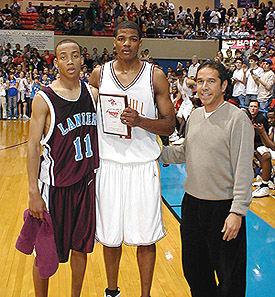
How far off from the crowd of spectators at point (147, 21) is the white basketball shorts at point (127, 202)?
15537 millimetres

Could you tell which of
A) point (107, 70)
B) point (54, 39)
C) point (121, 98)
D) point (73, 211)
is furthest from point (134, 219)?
point (54, 39)

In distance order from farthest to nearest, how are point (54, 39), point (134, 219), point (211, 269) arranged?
point (54, 39), point (134, 219), point (211, 269)

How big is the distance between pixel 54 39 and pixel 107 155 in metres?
16.4

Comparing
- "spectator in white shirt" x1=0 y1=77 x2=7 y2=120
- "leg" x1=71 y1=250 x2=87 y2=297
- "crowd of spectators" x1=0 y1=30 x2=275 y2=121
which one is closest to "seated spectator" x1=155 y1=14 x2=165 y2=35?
"crowd of spectators" x1=0 y1=30 x2=275 y2=121

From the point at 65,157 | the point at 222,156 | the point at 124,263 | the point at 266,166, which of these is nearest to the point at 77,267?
the point at 65,157

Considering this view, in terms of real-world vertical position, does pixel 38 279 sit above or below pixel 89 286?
above

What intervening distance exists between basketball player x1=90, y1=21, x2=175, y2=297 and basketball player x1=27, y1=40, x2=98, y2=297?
77mm

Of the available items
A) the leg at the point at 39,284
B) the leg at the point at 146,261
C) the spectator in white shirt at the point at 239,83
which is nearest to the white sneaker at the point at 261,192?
the leg at the point at 146,261

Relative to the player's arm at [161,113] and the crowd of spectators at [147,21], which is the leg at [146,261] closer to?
the player's arm at [161,113]

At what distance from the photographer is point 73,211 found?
258 cm

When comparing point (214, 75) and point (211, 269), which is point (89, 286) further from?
point (214, 75)

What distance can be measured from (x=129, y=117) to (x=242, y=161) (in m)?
0.70

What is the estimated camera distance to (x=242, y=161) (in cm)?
A: 215

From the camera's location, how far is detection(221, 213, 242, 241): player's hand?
2.13 metres
